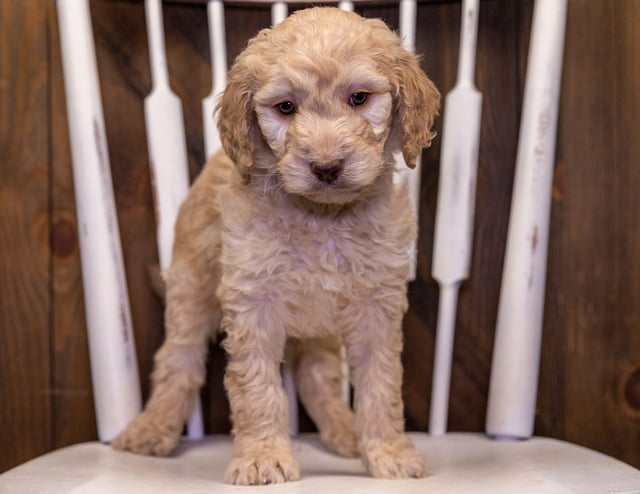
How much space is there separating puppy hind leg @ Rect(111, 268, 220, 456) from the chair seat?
0.06m

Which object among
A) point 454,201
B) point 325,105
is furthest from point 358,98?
point 454,201

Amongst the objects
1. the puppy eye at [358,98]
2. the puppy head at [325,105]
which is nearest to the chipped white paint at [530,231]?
the puppy head at [325,105]

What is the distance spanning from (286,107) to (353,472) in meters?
0.50

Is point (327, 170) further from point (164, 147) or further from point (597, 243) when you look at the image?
point (597, 243)

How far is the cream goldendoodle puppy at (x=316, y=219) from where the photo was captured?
1037mm

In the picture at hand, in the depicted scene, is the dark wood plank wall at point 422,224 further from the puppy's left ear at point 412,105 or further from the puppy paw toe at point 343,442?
the puppy's left ear at point 412,105

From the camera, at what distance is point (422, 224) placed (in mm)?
1534

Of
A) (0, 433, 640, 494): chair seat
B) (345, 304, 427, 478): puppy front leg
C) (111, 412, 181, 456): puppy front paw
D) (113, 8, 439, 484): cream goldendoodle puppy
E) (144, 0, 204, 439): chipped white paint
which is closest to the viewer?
(0, 433, 640, 494): chair seat

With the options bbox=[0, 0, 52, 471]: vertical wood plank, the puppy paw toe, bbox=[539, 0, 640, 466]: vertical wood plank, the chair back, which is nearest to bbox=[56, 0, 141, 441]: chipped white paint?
the chair back

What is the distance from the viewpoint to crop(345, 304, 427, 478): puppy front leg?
1151 mm

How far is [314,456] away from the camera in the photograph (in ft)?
4.18

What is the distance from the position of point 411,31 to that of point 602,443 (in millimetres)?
760

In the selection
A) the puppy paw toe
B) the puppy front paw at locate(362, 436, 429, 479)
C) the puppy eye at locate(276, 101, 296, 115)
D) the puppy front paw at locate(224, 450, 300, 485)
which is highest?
the puppy eye at locate(276, 101, 296, 115)

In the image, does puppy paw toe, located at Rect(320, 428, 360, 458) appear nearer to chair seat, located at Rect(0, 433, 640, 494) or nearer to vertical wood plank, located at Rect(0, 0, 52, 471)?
chair seat, located at Rect(0, 433, 640, 494)
